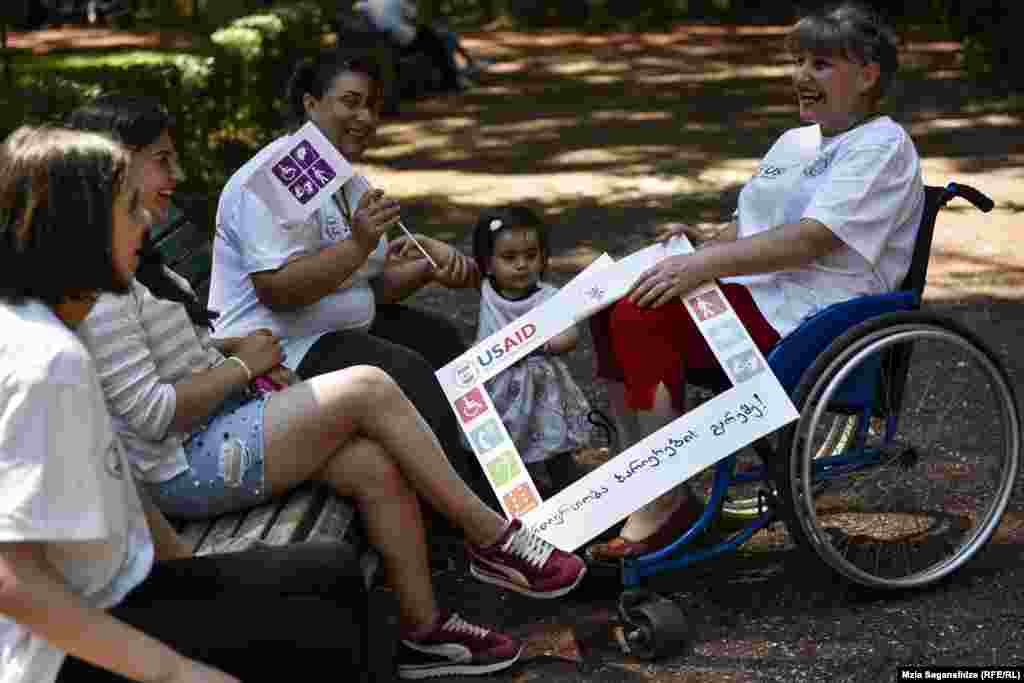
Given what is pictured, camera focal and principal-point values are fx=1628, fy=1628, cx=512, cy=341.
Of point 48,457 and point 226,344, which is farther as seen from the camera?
point 226,344

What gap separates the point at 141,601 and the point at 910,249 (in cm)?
223

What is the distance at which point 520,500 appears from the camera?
13.1 feet

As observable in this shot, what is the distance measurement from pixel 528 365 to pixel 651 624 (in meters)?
0.93

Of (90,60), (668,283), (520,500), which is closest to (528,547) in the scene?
(520,500)

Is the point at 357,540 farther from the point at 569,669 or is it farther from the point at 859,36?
the point at 859,36

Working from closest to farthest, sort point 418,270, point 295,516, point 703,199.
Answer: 1. point 295,516
2. point 418,270
3. point 703,199

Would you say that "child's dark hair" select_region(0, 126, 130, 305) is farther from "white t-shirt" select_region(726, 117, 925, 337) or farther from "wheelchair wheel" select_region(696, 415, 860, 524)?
"wheelchair wheel" select_region(696, 415, 860, 524)

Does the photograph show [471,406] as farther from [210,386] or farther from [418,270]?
[210,386]

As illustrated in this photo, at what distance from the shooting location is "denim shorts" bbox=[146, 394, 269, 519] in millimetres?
3443

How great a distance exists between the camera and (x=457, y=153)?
1206 cm

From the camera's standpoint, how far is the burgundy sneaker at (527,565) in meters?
3.79

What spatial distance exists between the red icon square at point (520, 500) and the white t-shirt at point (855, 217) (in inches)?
29.3

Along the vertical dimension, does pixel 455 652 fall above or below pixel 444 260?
below

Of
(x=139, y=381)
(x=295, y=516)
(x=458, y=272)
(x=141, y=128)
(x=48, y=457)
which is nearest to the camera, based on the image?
(x=48, y=457)
